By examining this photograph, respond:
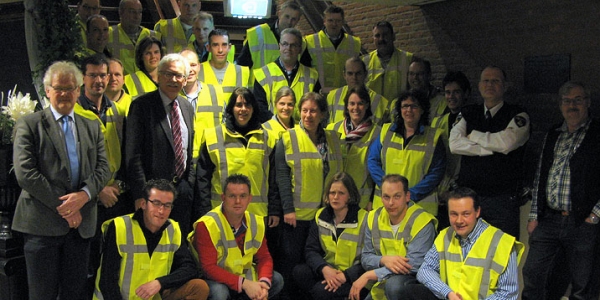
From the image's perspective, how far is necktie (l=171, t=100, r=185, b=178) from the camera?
432cm

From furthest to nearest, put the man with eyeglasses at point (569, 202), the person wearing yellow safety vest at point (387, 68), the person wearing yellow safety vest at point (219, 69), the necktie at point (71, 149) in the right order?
the person wearing yellow safety vest at point (387, 68) → the person wearing yellow safety vest at point (219, 69) → the man with eyeglasses at point (569, 202) → the necktie at point (71, 149)

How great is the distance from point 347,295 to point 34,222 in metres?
2.04

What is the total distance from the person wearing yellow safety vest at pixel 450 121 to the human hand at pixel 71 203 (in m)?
2.54

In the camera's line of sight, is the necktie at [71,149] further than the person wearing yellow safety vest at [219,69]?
No

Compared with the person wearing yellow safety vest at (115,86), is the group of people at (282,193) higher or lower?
lower

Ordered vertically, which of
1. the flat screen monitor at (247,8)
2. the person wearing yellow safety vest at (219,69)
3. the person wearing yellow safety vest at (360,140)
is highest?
the flat screen monitor at (247,8)

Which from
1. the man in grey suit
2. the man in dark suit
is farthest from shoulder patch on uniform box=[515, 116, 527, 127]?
the man in grey suit

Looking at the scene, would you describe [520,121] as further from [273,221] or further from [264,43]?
[264,43]

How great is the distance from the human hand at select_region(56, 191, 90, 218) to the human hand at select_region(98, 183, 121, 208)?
1.48 ft

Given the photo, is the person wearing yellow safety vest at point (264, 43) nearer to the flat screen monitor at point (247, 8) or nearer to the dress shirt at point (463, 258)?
the flat screen monitor at point (247, 8)

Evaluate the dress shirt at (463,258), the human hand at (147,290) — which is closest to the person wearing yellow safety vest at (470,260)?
the dress shirt at (463,258)

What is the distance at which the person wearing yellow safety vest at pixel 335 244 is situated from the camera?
14.8ft

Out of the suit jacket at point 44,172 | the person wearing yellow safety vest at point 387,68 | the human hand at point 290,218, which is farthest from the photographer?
the person wearing yellow safety vest at point 387,68

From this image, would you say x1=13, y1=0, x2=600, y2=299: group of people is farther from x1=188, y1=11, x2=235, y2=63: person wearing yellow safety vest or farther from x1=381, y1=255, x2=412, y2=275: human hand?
x1=188, y1=11, x2=235, y2=63: person wearing yellow safety vest
